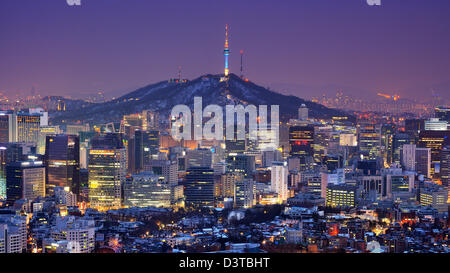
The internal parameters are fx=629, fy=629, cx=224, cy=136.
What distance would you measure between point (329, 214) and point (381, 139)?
7.66 meters

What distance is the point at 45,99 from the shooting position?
47.1 feet

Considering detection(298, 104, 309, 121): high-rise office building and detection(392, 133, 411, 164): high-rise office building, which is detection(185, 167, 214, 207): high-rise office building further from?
detection(298, 104, 309, 121): high-rise office building

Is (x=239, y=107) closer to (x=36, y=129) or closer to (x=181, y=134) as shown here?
(x=181, y=134)

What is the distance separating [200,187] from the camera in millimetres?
13023

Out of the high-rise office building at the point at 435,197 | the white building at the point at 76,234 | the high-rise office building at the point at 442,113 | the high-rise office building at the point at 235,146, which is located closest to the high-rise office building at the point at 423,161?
the high-rise office building at the point at 442,113

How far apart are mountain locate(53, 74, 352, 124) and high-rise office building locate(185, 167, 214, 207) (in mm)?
5086

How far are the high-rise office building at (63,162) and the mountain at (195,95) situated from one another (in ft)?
9.83

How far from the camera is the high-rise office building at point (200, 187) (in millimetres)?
12336

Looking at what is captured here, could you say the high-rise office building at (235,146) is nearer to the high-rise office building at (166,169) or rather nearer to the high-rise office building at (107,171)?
the high-rise office building at (166,169)

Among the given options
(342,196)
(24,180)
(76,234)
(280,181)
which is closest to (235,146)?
(280,181)

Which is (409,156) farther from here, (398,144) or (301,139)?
(301,139)

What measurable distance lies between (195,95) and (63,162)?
22.5ft

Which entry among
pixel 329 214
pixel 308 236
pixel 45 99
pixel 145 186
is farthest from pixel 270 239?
pixel 45 99
